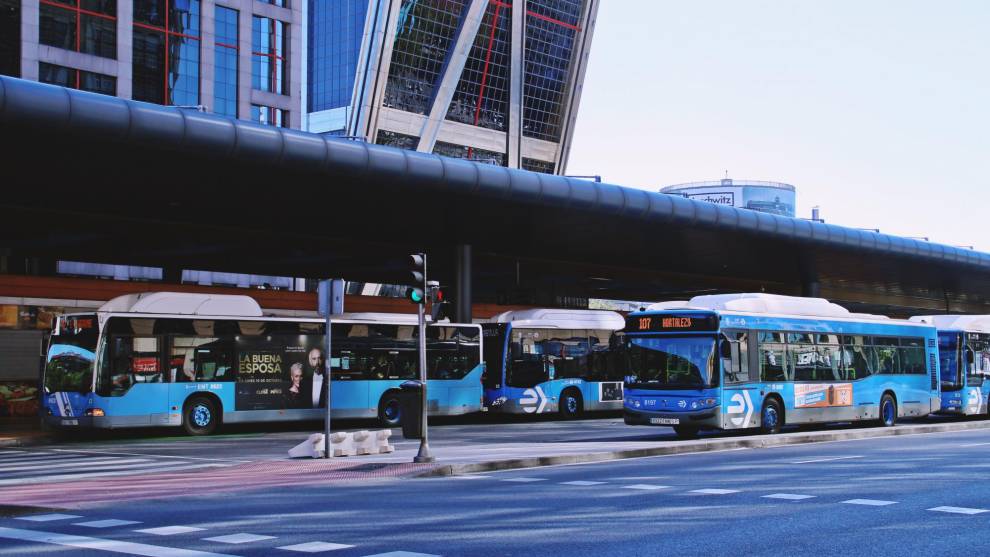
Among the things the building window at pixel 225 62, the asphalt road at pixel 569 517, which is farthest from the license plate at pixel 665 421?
the building window at pixel 225 62

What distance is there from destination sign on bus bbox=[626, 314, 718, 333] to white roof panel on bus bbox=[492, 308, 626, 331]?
8.96 meters

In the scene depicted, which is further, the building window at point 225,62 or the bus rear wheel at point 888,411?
the building window at point 225,62

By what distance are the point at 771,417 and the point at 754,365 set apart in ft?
4.23

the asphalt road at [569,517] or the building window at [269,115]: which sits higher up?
the building window at [269,115]

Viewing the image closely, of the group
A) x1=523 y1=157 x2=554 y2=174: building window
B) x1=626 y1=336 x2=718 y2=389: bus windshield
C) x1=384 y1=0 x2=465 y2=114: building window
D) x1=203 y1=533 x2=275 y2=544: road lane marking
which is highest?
x1=384 y1=0 x2=465 y2=114: building window

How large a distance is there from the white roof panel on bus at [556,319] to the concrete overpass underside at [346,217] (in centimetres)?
349

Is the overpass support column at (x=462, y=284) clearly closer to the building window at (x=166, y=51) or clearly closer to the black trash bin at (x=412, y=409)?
the black trash bin at (x=412, y=409)

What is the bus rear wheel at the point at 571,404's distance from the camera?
3478 centimetres

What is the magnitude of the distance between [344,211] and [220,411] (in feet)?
32.6

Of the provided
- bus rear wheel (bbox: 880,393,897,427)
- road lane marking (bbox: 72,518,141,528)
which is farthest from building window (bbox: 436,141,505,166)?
road lane marking (bbox: 72,518,141,528)

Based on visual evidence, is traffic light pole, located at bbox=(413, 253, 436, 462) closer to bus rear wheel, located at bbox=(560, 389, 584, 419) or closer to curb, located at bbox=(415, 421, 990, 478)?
curb, located at bbox=(415, 421, 990, 478)

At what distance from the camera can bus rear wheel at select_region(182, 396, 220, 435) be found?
27016mm

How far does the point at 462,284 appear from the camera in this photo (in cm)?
4034

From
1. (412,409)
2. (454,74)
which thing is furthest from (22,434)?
(454,74)
